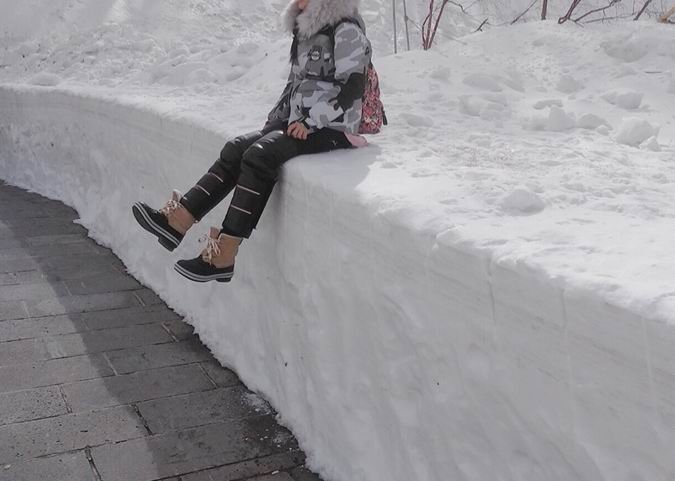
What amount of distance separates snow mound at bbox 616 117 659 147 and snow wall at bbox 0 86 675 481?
3.65ft

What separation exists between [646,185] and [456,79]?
238 centimetres

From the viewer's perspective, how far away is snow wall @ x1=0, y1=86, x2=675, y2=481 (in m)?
1.65

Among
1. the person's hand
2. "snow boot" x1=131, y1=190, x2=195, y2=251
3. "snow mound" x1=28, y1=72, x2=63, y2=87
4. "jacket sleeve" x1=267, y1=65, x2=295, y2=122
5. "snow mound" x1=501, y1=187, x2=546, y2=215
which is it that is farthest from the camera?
"snow mound" x1=28, y1=72, x2=63, y2=87

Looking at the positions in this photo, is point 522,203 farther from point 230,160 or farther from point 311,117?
point 230,160

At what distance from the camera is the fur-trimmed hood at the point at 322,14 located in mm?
3250

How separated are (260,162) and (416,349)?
3.57 ft

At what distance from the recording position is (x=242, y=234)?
3.07 metres

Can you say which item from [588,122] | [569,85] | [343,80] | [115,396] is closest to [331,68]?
[343,80]

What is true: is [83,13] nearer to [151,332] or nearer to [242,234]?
[151,332]

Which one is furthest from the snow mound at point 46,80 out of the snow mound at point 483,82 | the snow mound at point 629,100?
the snow mound at point 629,100

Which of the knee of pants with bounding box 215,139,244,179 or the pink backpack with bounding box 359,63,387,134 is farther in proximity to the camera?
the pink backpack with bounding box 359,63,387,134

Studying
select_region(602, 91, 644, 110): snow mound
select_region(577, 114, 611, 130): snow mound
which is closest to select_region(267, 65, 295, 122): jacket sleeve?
select_region(577, 114, 611, 130): snow mound

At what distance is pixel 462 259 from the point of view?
2031 millimetres

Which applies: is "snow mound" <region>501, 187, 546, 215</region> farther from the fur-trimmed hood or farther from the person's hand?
the fur-trimmed hood
